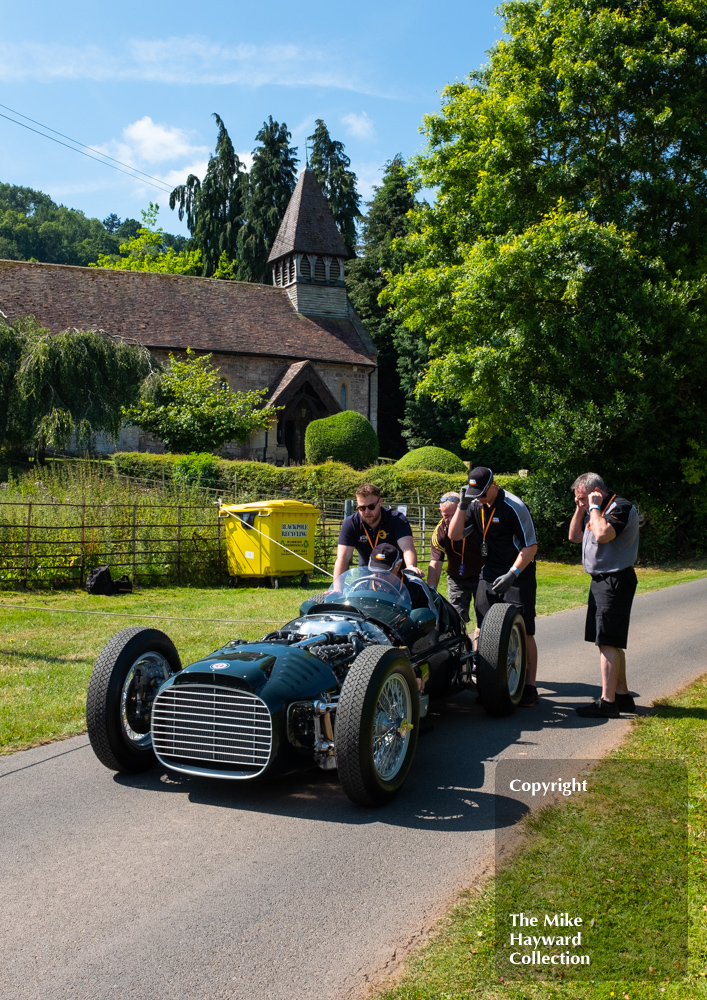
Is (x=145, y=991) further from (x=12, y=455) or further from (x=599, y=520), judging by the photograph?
(x=12, y=455)

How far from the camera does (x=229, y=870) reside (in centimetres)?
405

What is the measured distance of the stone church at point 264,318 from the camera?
3894 centimetres

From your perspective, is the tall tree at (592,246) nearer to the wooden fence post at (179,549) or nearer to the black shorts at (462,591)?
the wooden fence post at (179,549)

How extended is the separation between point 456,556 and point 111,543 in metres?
8.89

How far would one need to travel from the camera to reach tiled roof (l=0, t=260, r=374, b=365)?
3841cm

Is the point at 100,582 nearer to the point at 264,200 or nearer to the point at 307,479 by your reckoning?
the point at 307,479

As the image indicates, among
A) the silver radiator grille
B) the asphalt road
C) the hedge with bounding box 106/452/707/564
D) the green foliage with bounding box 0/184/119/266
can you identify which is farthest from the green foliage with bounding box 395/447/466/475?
the green foliage with bounding box 0/184/119/266

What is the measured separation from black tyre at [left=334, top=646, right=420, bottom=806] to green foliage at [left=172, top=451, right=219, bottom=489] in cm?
2174

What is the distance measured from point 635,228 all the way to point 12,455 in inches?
708

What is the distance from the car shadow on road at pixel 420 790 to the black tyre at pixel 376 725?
0.57 feet

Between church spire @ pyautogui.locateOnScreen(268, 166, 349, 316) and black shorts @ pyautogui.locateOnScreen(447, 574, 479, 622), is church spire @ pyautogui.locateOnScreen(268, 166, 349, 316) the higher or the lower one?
the higher one

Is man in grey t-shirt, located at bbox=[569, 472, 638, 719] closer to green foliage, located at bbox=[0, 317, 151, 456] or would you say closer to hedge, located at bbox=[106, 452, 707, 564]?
hedge, located at bbox=[106, 452, 707, 564]

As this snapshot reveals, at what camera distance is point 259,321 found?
44.6 meters

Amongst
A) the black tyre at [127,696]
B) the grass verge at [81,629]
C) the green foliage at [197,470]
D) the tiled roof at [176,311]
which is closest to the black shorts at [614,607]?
the black tyre at [127,696]
